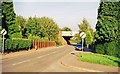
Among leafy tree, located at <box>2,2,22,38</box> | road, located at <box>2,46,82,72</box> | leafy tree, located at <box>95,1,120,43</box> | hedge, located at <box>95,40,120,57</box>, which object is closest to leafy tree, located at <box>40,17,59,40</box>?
leafy tree, located at <box>2,2,22,38</box>

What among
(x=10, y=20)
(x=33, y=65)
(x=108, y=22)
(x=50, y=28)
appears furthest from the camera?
(x=50, y=28)

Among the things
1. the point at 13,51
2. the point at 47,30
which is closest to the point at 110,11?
the point at 13,51

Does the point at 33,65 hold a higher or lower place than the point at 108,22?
lower

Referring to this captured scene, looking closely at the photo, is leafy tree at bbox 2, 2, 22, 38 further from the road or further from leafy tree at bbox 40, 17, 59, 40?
the road

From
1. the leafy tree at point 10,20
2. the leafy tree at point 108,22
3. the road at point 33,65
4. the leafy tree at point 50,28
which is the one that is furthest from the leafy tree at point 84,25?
the road at point 33,65

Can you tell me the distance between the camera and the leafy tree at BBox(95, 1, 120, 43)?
22578mm

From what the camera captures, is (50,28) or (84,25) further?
(84,25)

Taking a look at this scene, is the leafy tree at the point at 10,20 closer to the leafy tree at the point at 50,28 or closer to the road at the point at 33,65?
the leafy tree at the point at 50,28

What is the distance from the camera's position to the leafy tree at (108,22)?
22.6m

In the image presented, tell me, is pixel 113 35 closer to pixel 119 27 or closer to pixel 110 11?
pixel 119 27

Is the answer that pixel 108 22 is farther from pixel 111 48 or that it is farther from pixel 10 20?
pixel 10 20

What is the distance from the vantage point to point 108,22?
2316 cm

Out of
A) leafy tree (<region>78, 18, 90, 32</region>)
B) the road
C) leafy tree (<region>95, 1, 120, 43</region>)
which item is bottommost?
the road

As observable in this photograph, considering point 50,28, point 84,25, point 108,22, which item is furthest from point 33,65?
point 84,25
